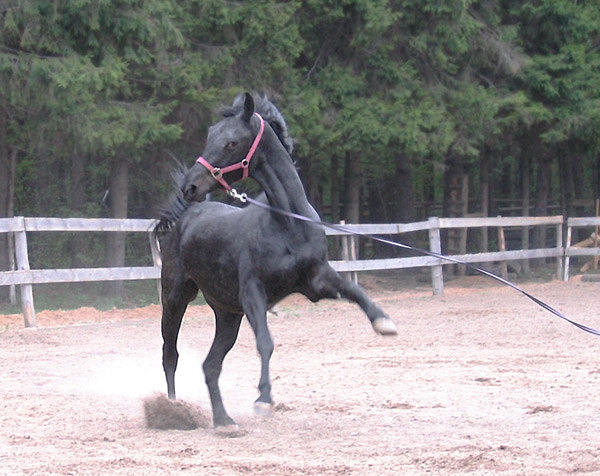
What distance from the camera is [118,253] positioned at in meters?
18.0

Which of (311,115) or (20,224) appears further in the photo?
(311,115)

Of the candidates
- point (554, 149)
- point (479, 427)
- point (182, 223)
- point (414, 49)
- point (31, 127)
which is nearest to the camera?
point (479, 427)

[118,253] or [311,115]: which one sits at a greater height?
[311,115]

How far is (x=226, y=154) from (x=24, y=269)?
6627 mm

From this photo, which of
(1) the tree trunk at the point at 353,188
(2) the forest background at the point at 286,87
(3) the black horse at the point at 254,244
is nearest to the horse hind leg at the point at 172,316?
(3) the black horse at the point at 254,244

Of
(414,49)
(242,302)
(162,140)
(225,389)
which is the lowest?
(225,389)

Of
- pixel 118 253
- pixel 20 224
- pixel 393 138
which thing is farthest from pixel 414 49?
pixel 20 224

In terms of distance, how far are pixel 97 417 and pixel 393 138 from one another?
12.6 m

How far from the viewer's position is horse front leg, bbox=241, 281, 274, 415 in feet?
19.1

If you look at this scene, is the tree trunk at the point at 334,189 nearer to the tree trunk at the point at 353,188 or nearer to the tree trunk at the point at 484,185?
the tree trunk at the point at 353,188

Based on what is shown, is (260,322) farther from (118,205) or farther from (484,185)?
(484,185)

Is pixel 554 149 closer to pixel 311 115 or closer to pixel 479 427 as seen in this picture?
pixel 311 115

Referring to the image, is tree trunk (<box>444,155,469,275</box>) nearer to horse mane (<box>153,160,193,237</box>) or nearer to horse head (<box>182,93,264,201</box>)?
horse mane (<box>153,160,193,237</box>)

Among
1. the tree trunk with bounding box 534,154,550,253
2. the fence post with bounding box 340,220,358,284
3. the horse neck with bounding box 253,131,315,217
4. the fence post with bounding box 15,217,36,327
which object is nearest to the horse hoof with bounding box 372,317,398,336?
the horse neck with bounding box 253,131,315,217
